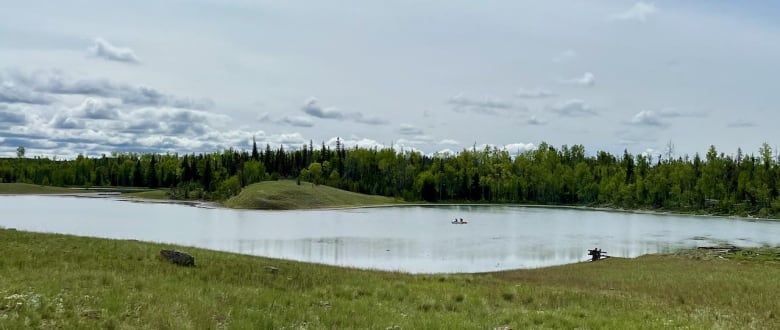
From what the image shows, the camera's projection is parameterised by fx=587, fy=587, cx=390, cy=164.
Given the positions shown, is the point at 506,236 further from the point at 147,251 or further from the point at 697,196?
the point at 697,196

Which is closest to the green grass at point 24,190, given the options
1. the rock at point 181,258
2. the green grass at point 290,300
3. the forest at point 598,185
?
the forest at point 598,185

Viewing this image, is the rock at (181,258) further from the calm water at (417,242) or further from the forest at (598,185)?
the forest at (598,185)

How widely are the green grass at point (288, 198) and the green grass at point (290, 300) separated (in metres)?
105

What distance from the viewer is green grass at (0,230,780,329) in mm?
11953

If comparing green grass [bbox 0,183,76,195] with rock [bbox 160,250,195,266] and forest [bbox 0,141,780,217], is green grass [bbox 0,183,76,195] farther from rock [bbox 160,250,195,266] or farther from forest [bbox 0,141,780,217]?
rock [bbox 160,250,195,266]

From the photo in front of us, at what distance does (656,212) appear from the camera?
153m

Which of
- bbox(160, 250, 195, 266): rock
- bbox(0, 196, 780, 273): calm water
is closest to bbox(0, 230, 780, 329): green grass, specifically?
bbox(160, 250, 195, 266): rock

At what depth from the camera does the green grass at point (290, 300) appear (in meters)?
12.0

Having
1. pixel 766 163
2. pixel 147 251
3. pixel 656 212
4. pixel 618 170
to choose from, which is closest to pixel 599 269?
pixel 147 251

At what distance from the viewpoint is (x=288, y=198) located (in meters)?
136

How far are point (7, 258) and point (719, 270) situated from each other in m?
35.1

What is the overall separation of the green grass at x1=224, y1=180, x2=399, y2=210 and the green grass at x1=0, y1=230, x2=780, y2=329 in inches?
4143

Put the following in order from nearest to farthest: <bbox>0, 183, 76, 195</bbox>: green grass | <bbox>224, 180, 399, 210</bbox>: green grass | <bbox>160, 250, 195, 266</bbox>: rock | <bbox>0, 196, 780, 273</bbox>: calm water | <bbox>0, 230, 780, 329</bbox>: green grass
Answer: <bbox>0, 230, 780, 329</bbox>: green grass
<bbox>160, 250, 195, 266</bbox>: rock
<bbox>0, 196, 780, 273</bbox>: calm water
<bbox>224, 180, 399, 210</bbox>: green grass
<bbox>0, 183, 76, 195</bbox>: green grass

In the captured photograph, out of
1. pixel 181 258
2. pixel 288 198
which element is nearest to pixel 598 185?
pixel 288 198
